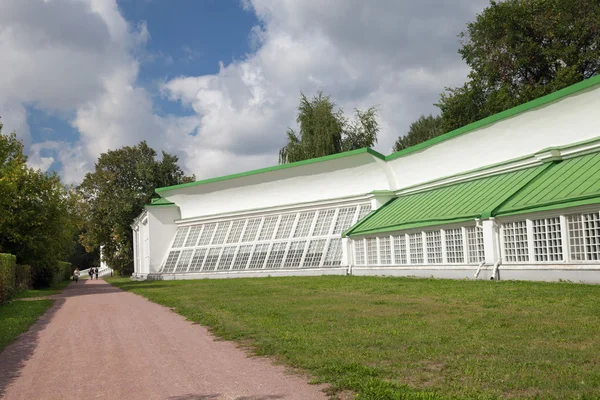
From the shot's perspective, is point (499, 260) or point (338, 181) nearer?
point (499, 260)

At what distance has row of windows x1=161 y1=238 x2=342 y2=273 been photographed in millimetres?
33750

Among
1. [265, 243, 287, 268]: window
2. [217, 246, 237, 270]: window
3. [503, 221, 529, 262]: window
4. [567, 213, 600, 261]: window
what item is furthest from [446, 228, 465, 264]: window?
[217, 246, 237, 270]: window

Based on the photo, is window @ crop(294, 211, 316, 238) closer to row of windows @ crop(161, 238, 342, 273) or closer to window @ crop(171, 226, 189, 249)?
row of windows @ crop(161, 238, 342, 273)

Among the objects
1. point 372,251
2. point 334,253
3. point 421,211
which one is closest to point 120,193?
point 334,253

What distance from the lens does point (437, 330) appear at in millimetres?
9711

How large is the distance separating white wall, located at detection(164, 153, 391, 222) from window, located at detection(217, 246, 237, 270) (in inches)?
118

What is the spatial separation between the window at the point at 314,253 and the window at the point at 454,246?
40.0ft

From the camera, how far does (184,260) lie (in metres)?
42.2

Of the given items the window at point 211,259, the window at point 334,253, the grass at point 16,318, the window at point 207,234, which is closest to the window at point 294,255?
the window at point 334,253

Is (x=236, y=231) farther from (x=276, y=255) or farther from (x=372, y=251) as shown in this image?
(x=372, y=251)

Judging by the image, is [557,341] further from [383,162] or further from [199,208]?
[199,208]

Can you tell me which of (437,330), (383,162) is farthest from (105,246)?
(437,330)

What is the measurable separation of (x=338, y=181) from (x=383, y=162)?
335 centimetres

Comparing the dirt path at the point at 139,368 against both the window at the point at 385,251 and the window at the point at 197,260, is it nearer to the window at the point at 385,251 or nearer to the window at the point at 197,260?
the window at the point at 385,251
